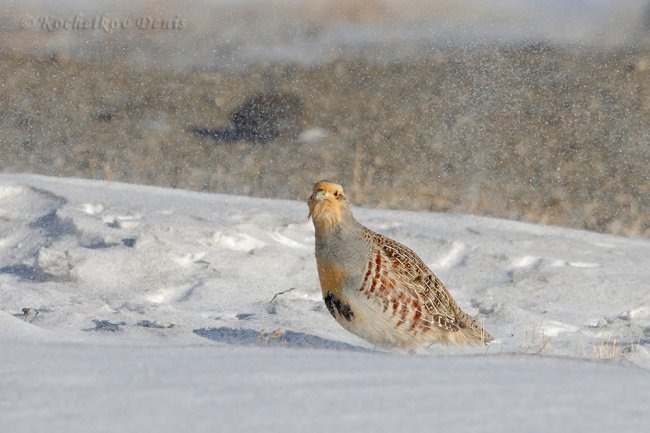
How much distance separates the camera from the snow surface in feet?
8.65

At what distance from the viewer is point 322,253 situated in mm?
4629

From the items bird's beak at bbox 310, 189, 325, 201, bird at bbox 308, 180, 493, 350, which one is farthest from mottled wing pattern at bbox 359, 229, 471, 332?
bird's beak at bbox 310, 189, 325, 201

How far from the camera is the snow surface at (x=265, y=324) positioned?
8.65ft

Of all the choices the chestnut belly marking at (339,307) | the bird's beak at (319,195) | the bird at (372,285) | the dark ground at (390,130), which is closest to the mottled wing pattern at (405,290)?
the bird at (372,285)

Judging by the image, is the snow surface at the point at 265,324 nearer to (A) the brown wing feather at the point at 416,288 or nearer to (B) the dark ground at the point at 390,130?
(A) the brown wing feather at the point at 416,288

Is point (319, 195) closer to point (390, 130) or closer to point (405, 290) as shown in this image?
point (405, 290)

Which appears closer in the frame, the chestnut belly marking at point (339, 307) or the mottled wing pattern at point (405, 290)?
the chestnut belly marking at point (339, 307)

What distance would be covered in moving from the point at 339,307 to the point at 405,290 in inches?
12.9

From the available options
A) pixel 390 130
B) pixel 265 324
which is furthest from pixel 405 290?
pixel 390 130

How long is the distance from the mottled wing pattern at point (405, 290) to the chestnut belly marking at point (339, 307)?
10 cm

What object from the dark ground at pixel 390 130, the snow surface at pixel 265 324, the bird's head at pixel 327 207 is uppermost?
the dark ground at pixel 390 130

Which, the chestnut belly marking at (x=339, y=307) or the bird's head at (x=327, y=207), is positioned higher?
the bird's head at (x=327, y=207)

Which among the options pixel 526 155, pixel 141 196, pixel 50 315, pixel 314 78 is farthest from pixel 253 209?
pixel 314 78

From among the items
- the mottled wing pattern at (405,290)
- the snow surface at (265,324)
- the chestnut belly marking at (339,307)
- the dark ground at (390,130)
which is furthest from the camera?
the dark ground at (390,130)
